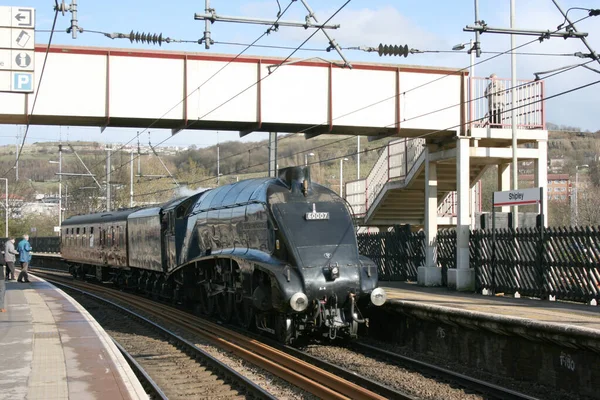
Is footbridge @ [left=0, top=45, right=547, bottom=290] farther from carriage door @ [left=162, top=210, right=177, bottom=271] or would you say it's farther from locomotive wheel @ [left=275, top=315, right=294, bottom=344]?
locomotive wheel @ [left=275, top=315, right=294, bottom=344]

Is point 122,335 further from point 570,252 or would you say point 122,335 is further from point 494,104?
point 494,104

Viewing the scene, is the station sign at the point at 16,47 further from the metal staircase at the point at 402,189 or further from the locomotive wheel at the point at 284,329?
the metal staircase at the point at 402,189

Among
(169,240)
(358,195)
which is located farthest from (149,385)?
(358,195)

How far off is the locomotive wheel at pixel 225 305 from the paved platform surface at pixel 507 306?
12.1 ft

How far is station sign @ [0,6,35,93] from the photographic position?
1554cm

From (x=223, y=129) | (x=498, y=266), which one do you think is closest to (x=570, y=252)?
(x=498, y=266)

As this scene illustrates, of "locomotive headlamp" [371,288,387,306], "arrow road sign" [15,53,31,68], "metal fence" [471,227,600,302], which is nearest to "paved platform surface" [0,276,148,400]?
"locomotive headlamp" [371,288,387,306]

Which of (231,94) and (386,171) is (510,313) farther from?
(386,171)

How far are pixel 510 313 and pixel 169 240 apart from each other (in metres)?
11.7

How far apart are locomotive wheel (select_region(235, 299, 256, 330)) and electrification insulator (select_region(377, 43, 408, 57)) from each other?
19.2ft

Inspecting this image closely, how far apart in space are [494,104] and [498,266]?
17.8ft

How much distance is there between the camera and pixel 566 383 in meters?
9.91

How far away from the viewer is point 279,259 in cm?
1366

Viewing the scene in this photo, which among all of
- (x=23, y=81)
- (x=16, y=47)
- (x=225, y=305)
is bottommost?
(x=225, y=305)
